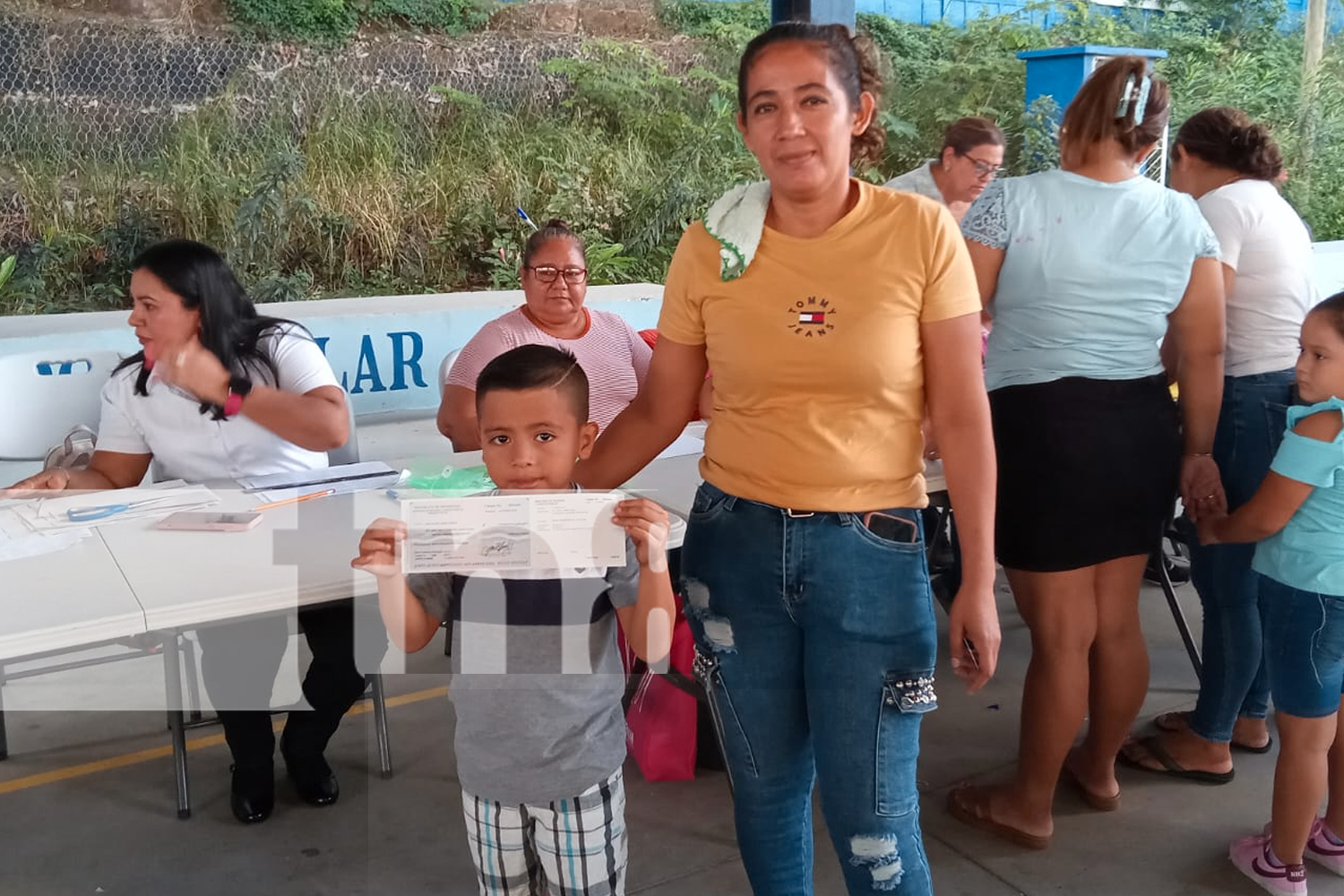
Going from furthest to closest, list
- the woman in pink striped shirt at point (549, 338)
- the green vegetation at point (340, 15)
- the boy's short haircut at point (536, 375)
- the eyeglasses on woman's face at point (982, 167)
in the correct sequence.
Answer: the green vegetation at point (340, 15), the eyeglasses on woman's face at point (982, 167), the woman in pink striped shirt at point (549, 338), the boy's short haircut at point (536, 375)

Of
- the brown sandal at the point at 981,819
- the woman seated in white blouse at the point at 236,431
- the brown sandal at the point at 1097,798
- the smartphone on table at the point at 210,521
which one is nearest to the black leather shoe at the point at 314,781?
the woman seated in white blouse at the point at 236,431

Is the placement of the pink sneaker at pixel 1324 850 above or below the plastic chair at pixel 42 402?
below

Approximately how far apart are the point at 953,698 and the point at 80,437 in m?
2.64

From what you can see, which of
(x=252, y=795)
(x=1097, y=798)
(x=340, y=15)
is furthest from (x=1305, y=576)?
(x=340, y=15)

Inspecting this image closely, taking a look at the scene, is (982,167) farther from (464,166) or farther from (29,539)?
(464,166)

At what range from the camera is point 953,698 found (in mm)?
3576

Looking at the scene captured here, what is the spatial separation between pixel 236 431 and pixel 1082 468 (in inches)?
78.7

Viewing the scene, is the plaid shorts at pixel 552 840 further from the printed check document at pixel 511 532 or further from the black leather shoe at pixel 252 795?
the black leather shoe at pixel 252 795

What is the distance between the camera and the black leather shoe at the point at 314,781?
301cm

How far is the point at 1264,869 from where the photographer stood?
254 centimetres

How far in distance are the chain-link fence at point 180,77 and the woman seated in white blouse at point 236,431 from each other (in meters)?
7.38

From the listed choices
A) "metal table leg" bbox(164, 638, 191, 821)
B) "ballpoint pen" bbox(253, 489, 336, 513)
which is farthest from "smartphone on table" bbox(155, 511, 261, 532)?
"metal table leg" bbox(164, 638, 191, 821)

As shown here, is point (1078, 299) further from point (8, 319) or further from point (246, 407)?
point (8, 319)

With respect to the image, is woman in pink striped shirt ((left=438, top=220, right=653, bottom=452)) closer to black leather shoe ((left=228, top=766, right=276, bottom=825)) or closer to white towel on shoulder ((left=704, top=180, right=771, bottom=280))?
black leather shoe ((left=228, top=766, right=276, bottom=825))
